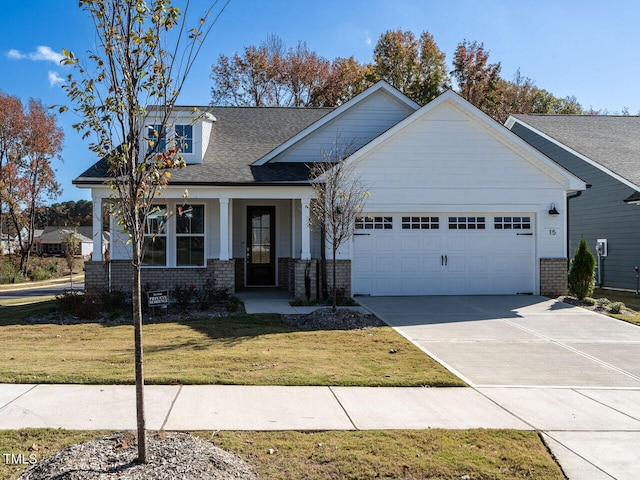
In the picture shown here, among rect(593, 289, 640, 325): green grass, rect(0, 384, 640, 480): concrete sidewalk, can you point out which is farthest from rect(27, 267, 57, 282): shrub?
rect(593, 289, 640, 325): green grass

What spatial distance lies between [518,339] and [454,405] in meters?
4.52

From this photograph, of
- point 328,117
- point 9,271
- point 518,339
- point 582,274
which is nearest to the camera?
point 518,339

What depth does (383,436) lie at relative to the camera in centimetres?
514

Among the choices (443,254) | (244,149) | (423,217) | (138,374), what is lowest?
(138,374)

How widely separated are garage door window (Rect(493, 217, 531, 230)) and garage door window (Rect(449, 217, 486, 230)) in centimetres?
41

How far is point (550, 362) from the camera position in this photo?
8.57 metres

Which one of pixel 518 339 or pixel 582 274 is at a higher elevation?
pixel 582 274

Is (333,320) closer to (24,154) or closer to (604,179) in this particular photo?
(604,179)

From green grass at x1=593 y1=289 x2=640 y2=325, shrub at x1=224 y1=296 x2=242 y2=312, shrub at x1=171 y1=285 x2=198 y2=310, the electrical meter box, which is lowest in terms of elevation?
green grass at x1=593 y1=289 x2=640 y2=325

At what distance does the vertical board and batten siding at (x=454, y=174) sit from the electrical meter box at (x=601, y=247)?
5.58 meters

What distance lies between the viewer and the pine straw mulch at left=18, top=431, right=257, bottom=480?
4.05 meters

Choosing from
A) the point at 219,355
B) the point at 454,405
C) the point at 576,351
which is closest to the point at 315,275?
the point at 219,355

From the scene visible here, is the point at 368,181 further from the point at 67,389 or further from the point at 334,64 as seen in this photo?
the point at 334,64

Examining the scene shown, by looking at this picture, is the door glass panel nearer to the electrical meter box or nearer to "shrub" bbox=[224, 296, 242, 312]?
"shrub" bbox=[224, 296, 242, 312]
